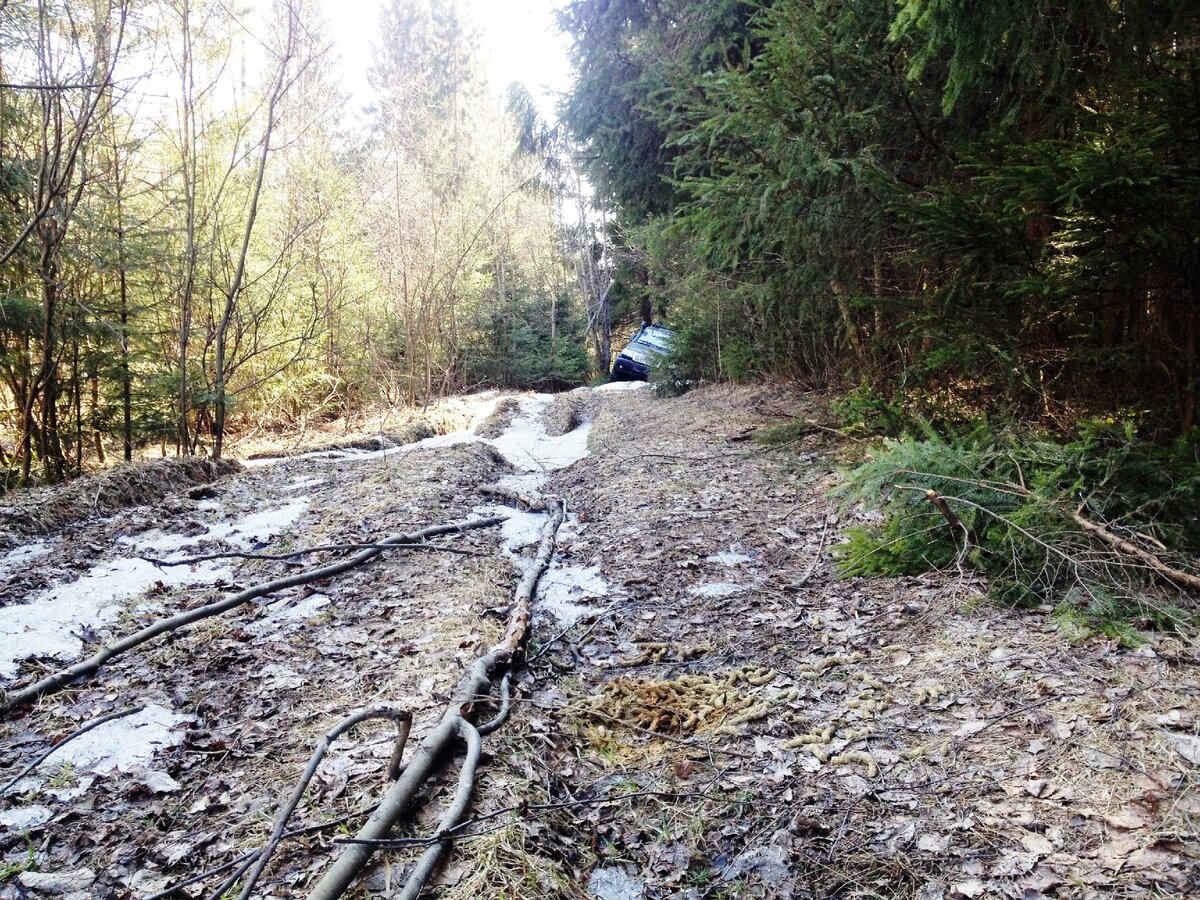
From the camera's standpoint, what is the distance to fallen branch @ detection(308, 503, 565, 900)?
1677 millimetres

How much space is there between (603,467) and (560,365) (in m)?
17.8

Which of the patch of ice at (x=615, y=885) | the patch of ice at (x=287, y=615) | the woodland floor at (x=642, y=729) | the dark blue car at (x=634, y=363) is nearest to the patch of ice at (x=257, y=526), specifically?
the woodland floor at (x=642, y=729)

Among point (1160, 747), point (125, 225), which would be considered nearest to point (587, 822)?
point (1160, 747)

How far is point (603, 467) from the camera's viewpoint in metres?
7.73

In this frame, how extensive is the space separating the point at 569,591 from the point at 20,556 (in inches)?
158

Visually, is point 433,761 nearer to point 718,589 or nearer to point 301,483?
point 718,589

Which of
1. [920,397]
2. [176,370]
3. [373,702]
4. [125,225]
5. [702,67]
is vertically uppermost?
[702,67]

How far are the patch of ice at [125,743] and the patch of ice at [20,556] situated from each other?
2480 millimetres

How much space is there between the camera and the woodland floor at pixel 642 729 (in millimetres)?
1823

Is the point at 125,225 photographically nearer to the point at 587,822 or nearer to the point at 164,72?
the point at 164,72

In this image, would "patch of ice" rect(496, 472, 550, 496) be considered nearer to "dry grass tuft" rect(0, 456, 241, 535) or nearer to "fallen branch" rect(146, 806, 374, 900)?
"dry grass tuft" rect(0, 456, 241, 535)

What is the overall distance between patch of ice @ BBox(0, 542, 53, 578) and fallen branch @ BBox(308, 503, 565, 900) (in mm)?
3571

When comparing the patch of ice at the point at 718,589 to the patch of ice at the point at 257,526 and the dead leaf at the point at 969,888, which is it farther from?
the patch of ice at the point at 257,526

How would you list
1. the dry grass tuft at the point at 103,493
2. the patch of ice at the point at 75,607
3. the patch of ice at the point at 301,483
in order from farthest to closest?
the patch of ice at the point at 301,483 < the dry grass tuft at the point at 103,493 < the patch of ice at the point at 75,607
